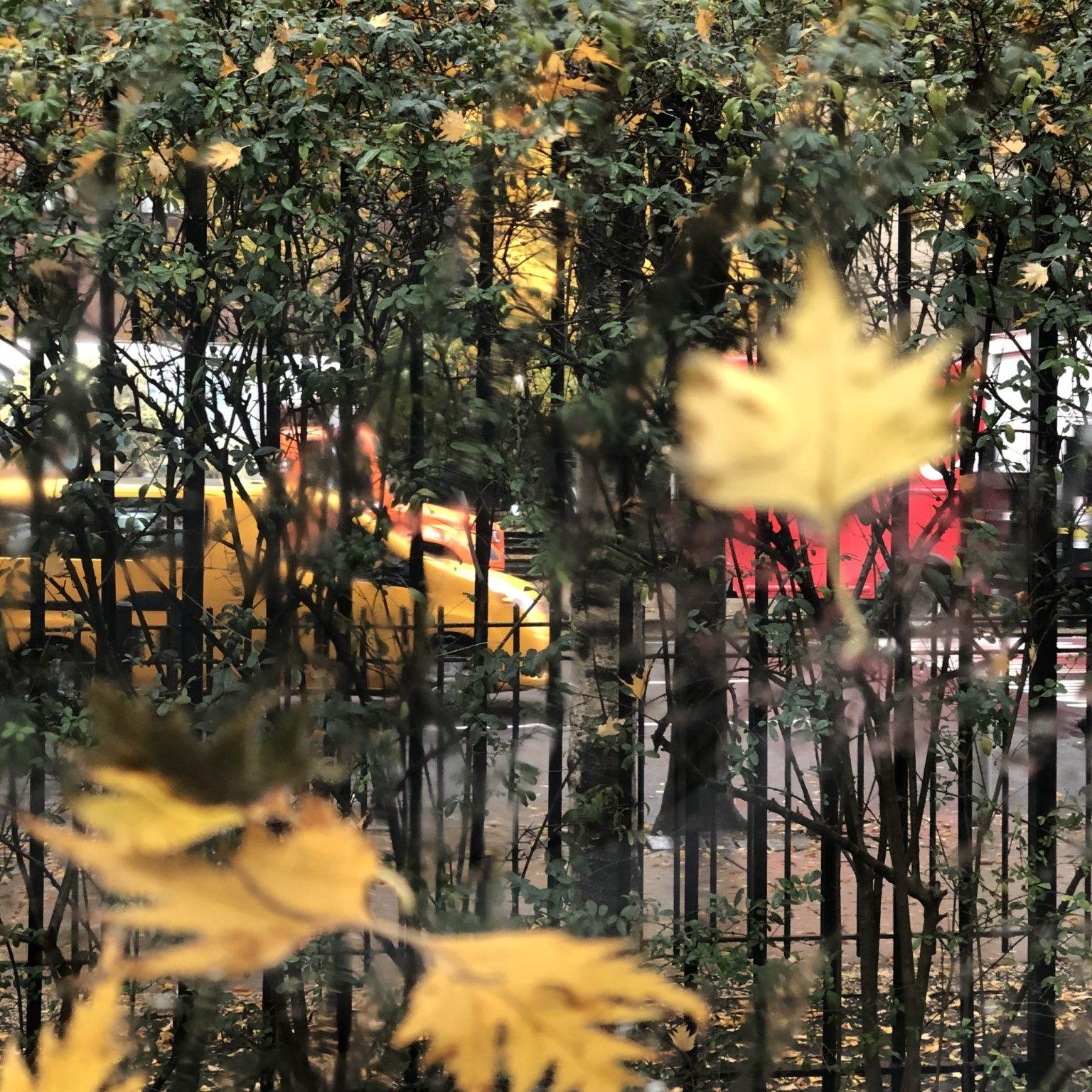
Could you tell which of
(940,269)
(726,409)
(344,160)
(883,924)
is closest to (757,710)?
(940,269)

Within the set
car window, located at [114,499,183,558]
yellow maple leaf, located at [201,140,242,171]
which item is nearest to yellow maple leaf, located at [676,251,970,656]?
yellow maple leaf, located at [201,140,242,171]

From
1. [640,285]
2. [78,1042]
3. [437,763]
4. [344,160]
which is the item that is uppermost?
[344,160]

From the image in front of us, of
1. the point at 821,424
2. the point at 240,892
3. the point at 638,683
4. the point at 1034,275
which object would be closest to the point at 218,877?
the point at 240,892

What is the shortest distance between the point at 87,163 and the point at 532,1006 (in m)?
1.83

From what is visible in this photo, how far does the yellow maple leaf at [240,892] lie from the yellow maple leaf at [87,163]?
1.75 m

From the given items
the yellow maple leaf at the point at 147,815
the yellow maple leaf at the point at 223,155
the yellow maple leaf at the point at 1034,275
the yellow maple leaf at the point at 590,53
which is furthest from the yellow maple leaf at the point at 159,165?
the yellow maple leaf at the point at 147,815

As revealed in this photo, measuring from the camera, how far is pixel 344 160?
1.86 metres

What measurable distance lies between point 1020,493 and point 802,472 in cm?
201

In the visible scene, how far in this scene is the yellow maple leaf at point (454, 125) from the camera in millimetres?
1783

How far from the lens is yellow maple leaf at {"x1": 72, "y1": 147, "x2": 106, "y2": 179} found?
180cm

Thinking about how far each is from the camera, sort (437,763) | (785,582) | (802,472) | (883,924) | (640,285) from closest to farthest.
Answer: (802,472), (437,763), (640,285), (785,582), (883,924)

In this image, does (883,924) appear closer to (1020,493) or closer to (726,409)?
(1020,493)

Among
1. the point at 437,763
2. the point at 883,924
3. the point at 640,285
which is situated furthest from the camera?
the point at 883,924

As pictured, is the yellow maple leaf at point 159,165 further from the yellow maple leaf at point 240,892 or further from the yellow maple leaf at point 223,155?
the yellow maple leaf at point 240,892
